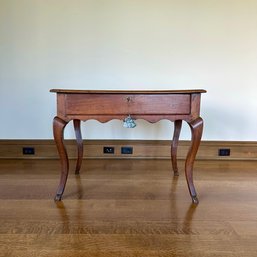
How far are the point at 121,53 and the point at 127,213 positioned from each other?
5.38 feet

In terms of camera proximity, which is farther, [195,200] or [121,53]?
[121,53]

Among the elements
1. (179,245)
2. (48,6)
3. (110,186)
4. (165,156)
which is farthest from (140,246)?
(48,6)

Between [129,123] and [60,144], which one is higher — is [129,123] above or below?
above

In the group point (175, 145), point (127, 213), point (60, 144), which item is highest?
point (60, 144)

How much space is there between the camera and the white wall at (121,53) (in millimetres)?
Answer: 2668

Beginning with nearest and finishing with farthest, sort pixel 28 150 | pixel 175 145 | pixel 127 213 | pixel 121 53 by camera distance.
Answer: pixel 127 213
pixel 175 145
pixel 121 53
pixel 28 150

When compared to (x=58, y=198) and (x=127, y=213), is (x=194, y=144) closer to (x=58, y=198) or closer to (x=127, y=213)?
(x=127, y=213)

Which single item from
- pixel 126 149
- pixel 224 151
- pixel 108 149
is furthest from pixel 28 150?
pixel 224 151

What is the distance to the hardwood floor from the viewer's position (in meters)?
1.31

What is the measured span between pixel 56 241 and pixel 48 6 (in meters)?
2.18

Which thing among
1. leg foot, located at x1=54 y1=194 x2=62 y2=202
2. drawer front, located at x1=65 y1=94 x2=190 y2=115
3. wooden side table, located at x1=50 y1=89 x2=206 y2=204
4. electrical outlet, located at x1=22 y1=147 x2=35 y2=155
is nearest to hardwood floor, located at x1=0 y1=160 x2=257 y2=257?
leg foot, located at x1=54 y1=194 x2=62 y2=202

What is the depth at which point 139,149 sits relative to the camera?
288 centimetres

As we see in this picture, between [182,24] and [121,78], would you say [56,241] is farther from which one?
[182,24]

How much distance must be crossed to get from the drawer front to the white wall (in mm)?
1035
